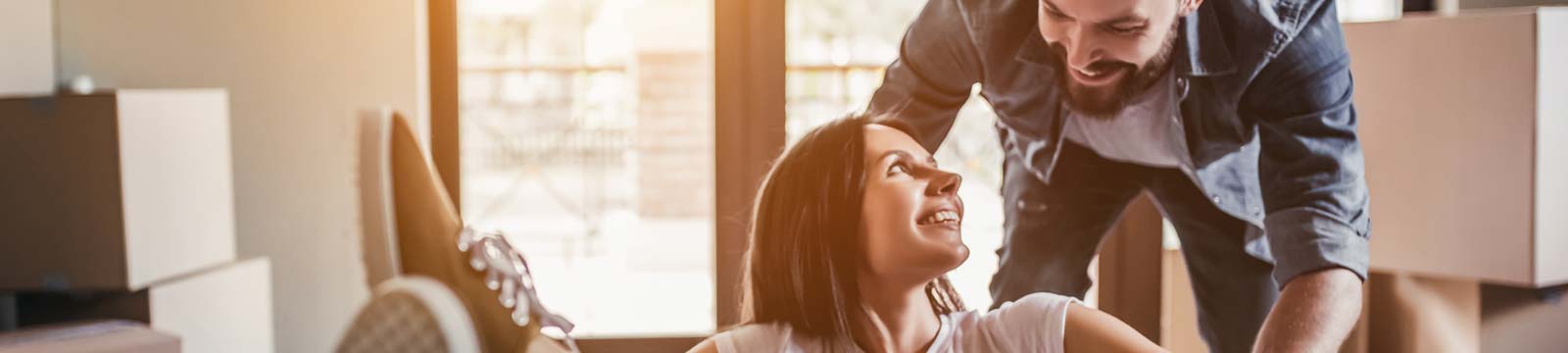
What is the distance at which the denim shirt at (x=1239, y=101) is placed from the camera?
1.70 m

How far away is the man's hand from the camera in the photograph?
1.75 m

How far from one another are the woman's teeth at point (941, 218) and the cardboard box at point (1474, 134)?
821mm

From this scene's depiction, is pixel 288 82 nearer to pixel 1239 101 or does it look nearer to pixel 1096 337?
pixel 1096 337

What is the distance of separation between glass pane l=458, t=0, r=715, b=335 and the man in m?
0.58

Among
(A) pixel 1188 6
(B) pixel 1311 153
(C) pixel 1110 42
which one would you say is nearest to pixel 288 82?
(C) pixel 1110 42

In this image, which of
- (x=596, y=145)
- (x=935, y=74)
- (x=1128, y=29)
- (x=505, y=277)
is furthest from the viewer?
(x=596, y=145)

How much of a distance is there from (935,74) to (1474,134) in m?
0.87

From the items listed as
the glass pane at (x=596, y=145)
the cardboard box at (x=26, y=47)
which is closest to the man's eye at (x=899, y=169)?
the glass pane at (x=596, y=145)

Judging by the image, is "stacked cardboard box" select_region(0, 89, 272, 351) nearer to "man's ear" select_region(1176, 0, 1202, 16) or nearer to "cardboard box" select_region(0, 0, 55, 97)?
"cardboard box" select_region(0, 0, 55, 97)

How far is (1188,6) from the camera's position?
1.69 meters

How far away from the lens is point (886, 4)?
1932 mm

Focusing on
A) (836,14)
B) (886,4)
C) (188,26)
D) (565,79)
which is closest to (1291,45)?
(886,4)

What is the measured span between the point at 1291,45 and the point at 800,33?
772mm

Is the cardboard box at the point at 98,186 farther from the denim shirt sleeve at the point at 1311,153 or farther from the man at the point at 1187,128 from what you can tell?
the denim shirt sleeve at the point at 1311,153
